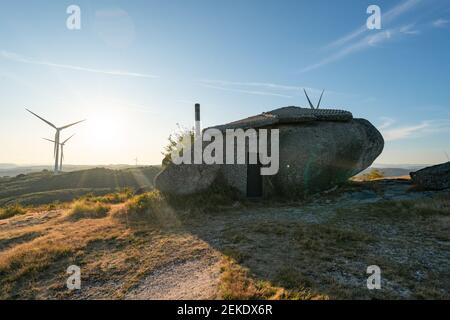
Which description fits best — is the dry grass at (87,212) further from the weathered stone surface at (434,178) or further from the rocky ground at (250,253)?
the weathered stone surface at (434,178)

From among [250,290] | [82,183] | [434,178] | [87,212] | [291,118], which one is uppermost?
[291,118]

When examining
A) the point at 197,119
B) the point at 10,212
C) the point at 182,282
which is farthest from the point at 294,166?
the point at 10,212

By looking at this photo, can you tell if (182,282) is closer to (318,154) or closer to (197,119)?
(318,154)

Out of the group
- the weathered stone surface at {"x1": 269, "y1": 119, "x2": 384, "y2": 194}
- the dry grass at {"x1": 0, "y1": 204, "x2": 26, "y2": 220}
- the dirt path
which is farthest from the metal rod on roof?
the dry grass at {"x1": 0, "y1": 204, "x2": 26, "y2": 220}

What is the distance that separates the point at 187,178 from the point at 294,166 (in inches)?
208

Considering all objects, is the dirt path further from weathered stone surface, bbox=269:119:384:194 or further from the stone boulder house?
weathered stone surface, bbox=269:119:384:194

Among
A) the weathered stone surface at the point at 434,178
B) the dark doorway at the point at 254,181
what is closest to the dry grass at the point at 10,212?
the dark doorway at the point at 254,181

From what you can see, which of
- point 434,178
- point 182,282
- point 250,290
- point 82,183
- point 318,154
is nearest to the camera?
point 250,290

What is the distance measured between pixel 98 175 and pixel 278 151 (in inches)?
2583

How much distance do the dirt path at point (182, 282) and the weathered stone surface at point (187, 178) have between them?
652 cm

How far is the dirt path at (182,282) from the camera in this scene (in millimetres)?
6328

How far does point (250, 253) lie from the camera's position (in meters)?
8.13
